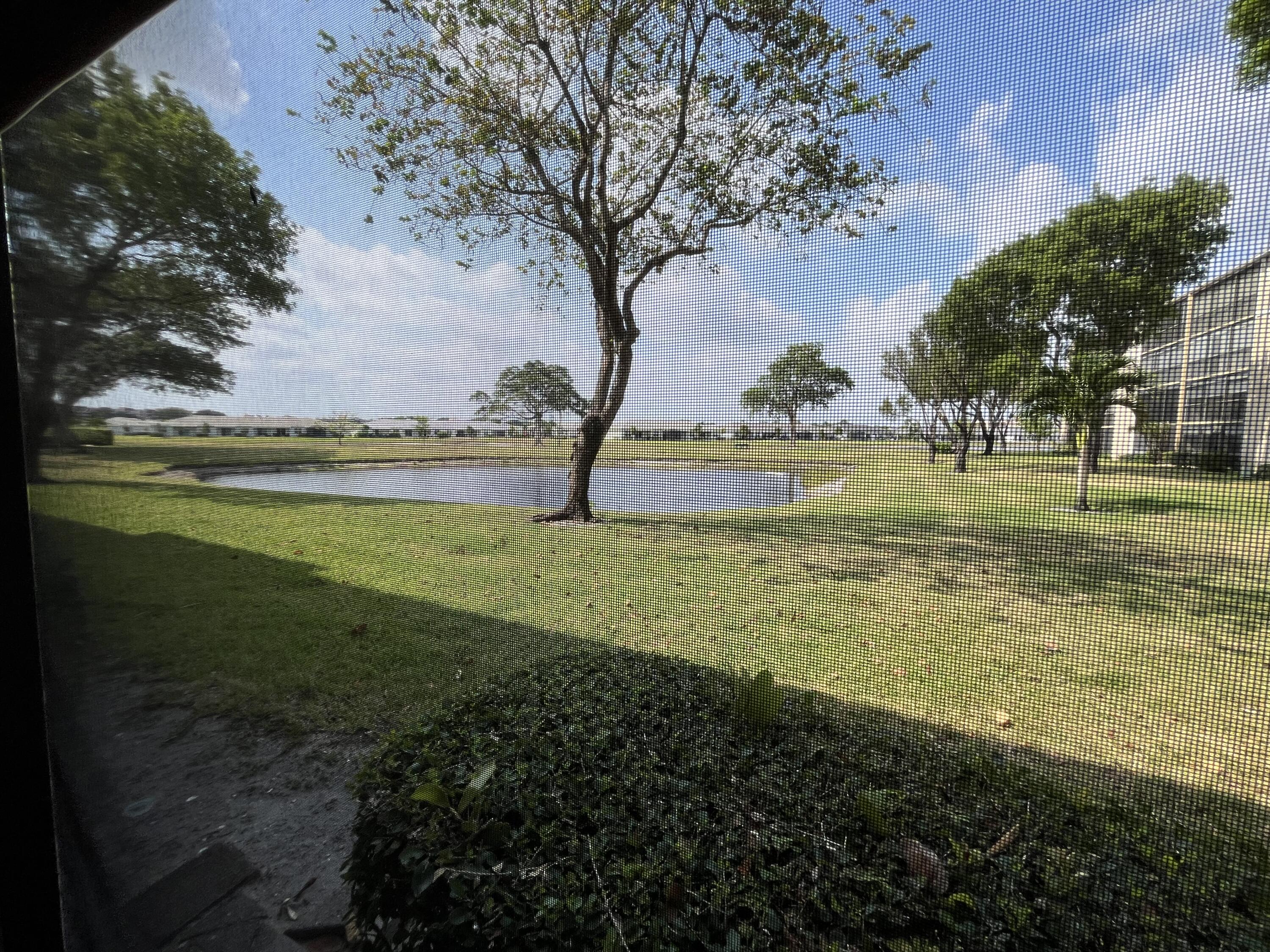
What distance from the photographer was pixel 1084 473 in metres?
0.99

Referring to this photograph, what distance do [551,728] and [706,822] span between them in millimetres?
417

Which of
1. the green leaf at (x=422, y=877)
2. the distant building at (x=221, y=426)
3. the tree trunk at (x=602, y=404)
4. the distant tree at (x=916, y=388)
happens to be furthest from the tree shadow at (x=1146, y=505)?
the distant building at (x=221, y=426)

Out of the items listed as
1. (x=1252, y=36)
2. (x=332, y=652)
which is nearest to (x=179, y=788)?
(x=332, y=652)

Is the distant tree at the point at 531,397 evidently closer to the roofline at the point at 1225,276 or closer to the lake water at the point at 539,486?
the lake water at the point at 539,486

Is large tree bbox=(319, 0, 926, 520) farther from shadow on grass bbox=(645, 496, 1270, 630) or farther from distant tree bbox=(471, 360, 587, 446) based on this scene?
shadow on grass bbox=(645, 496, 1270, 630)

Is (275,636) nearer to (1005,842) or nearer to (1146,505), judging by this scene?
(1005,842)

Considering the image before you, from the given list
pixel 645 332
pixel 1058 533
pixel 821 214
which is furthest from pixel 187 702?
pixel 1058 533

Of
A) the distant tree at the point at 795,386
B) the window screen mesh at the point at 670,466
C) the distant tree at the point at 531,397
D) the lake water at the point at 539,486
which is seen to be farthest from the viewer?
the distant tree at the point at 531,397

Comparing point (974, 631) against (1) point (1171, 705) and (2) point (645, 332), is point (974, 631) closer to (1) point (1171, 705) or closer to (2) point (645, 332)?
(1) point (1171, 705)

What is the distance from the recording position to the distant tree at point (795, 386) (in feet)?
3.59

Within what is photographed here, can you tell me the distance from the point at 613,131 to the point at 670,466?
1.08 m

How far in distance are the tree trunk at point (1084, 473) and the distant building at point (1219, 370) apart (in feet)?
0.34

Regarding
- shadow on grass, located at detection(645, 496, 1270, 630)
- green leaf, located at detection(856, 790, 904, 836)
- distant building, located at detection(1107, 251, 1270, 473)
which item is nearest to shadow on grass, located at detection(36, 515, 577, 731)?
shadow on grass, located at detection(645, 496, 1270, 630)

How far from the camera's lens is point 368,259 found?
1469mm
